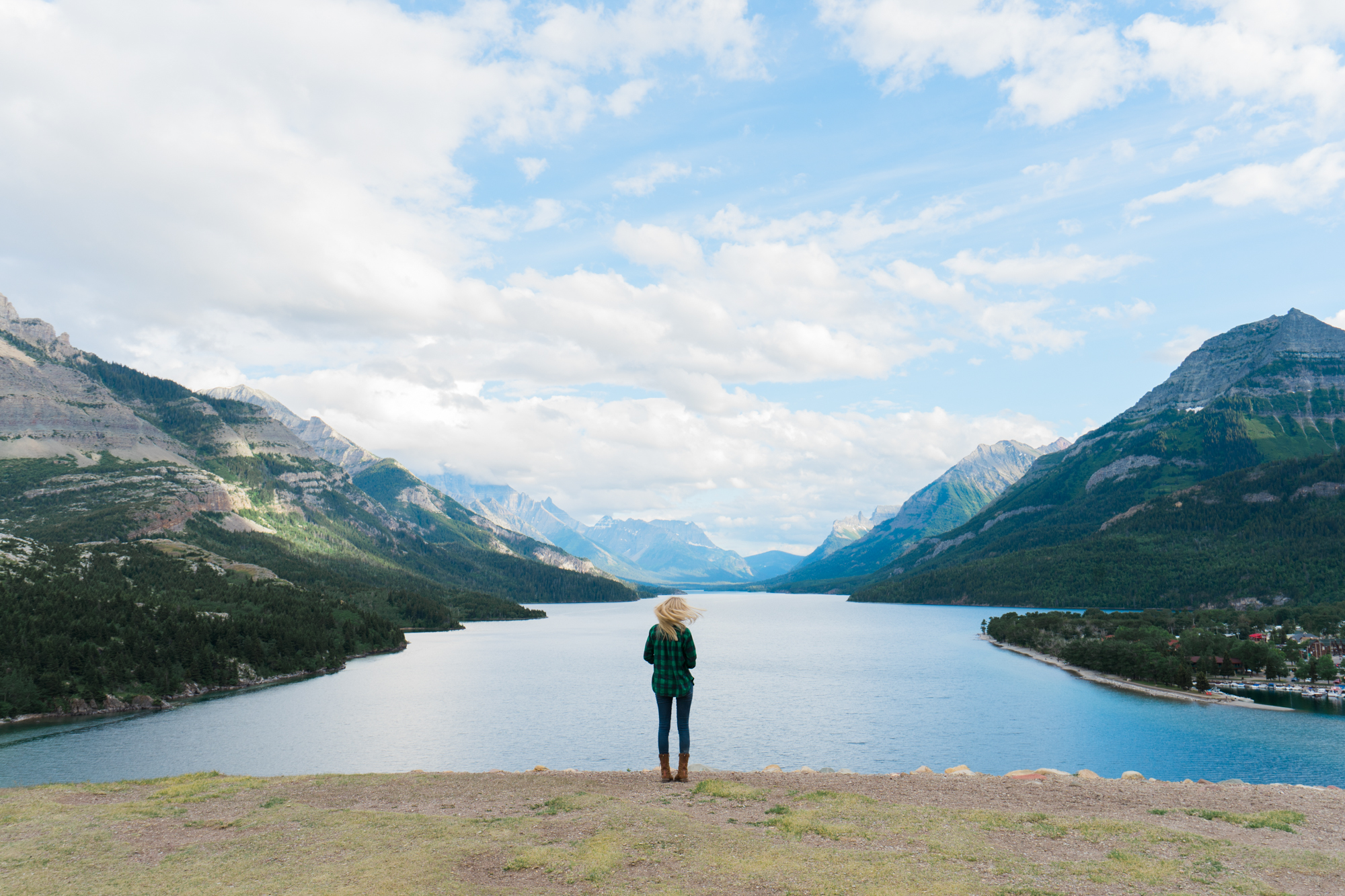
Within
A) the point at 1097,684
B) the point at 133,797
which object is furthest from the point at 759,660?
the point at 133,797

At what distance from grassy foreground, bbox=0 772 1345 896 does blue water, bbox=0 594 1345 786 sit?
139ft

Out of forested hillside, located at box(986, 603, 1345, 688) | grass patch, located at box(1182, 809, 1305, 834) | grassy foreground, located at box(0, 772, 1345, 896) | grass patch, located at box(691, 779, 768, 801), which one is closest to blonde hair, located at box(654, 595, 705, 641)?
grassy foreground, located at box(0, 772, 1345, 896)

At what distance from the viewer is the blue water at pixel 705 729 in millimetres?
69625

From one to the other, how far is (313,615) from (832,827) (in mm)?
178177

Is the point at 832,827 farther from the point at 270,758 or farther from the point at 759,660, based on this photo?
the point at 759,660

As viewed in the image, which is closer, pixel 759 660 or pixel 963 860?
pixel 963 860

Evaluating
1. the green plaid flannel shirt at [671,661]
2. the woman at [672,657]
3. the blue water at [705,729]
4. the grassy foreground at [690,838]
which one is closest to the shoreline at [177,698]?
the blue water at [705,729]

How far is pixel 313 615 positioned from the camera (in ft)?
554

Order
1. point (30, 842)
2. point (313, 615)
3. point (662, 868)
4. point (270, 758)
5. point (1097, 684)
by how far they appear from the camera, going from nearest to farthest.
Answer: point (662, 868), point (30, 842), point (270, 758), point (1097, 684), point (313, 615)

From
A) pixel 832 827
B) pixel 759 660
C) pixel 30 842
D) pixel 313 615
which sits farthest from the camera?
pixel 313 615

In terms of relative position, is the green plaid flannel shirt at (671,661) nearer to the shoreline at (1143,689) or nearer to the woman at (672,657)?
the woman at (672,657)

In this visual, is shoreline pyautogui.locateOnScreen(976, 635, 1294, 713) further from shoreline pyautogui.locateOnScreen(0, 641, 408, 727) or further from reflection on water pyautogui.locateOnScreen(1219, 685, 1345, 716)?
shoreline pyautogui.locateOnScreen(0, 641, 408, 727)

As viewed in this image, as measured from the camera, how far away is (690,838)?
16734 mm

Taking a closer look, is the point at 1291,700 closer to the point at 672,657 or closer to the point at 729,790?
the point at 729,790
